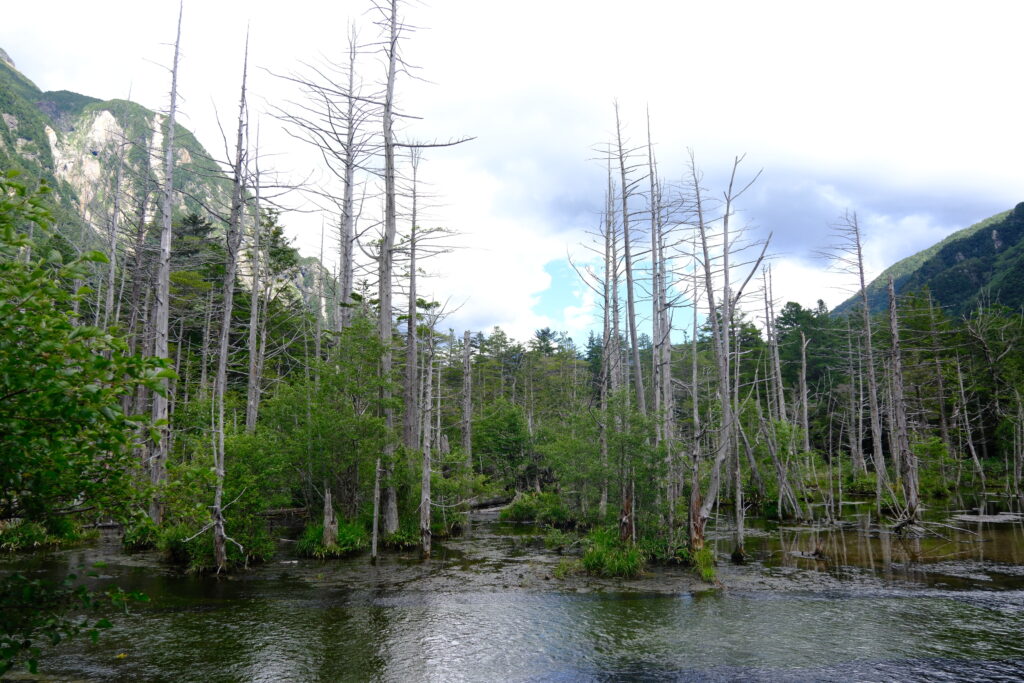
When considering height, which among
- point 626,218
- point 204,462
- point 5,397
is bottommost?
point 204,462

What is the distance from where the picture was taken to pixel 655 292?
2150 cm

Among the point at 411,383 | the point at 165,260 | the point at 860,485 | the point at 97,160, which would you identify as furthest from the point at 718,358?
the point at 97,160

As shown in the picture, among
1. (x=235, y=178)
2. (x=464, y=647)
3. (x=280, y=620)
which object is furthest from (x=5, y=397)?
(x=235, y=178)

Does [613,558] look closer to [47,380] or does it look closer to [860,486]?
[47,380]

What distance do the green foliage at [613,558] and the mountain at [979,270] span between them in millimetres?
50332

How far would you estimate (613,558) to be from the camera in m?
15.1

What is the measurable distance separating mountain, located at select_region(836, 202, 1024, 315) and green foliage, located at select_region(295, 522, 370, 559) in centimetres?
5424

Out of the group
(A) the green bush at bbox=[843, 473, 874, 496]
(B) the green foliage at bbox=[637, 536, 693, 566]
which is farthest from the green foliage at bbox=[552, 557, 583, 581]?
(A) the green bush at bbox=[843, 473, 874, 496]

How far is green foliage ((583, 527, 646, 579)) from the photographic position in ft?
48.7

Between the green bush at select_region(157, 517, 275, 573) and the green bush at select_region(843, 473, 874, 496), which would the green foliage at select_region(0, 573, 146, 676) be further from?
the green bush at select_region(843, 473, 874, 496)

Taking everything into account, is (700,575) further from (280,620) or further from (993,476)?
(993,476)

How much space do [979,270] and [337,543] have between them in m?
77.7

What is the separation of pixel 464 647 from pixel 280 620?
3.89m

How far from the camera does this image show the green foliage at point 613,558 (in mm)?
14836
